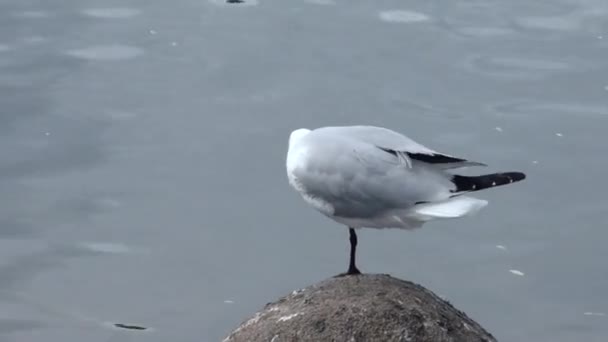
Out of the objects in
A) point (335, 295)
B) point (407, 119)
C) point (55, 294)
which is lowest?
point (55, 294)

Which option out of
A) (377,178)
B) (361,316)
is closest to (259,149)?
(377,178)

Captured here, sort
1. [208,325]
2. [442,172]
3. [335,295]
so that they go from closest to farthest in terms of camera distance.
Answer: [335,295] → [442,172] → [208,325]

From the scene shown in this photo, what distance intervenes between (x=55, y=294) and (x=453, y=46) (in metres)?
4.82

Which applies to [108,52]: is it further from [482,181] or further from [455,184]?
[482,181]

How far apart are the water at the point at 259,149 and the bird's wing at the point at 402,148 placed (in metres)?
3.68

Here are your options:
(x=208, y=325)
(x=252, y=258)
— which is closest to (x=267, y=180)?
(x=252, y=258)

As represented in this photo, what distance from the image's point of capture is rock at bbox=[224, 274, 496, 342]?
18.3 feet

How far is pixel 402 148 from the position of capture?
6.29 meters

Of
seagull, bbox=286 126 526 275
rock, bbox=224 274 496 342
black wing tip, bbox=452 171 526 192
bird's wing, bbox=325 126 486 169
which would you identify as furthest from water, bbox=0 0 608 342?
rock, bbox=224 274 496 342

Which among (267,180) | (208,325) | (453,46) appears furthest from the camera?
(453,46)

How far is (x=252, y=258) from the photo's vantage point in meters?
10.4

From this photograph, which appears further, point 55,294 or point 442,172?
point 55,294

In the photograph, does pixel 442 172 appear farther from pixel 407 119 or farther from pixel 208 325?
pixel 407 119

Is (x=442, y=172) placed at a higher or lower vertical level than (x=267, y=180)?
higher
